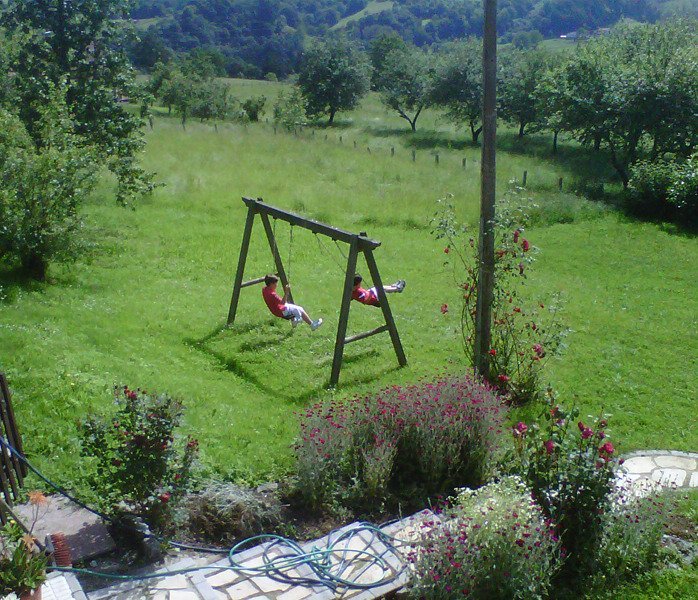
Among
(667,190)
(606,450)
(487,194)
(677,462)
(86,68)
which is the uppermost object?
(86,68)

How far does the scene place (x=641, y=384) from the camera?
10227 millimetres

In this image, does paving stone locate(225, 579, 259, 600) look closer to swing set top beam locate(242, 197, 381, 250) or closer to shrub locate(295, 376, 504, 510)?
shrub locate(295, 376, 504, 510)

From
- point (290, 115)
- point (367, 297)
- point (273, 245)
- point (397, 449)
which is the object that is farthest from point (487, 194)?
point (290, 115)

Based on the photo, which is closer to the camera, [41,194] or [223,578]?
[223,578]

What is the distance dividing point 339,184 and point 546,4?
100639 millimetres

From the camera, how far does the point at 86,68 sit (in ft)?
60.0

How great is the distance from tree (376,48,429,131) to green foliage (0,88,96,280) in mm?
29922

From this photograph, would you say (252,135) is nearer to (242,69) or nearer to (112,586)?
(112,586)

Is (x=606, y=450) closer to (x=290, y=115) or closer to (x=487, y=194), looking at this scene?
(x=487, y=194)

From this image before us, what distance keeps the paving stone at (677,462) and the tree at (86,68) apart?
527 inches

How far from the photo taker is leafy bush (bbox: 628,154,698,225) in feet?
67.5

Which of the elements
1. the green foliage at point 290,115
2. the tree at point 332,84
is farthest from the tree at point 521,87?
the tree at point 332,84

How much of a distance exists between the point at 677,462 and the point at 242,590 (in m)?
4.99

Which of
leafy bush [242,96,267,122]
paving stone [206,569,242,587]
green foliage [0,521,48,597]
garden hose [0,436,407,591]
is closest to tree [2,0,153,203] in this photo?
garden hose [0,436,407,591]
